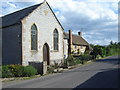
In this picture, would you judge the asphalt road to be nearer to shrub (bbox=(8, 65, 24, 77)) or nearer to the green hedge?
the green hedge

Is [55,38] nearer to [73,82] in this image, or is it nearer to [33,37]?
[33,37]

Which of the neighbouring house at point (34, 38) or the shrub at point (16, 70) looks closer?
the shrub at point (16, 70)

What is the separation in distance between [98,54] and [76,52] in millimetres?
5392

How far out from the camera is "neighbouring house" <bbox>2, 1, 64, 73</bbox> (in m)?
21.8

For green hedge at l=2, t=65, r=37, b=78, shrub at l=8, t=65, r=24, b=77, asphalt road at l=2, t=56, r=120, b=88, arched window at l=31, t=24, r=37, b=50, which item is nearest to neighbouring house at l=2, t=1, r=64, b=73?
arched window at l=31, t=24, r=37, b=50

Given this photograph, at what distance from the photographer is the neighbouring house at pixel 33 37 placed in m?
21.8

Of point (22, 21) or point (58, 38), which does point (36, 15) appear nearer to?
point (22, 21)

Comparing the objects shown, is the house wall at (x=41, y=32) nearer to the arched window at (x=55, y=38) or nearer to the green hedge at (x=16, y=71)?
the arched window at (x=55, y=38)

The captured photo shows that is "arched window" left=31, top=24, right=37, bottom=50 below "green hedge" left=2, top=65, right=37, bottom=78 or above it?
above

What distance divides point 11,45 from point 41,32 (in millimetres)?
4426

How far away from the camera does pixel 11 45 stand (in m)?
23.2

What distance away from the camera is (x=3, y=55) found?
2483 centimetres

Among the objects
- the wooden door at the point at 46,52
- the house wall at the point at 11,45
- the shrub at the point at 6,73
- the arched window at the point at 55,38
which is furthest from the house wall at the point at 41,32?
the shrub at the point at 6,73

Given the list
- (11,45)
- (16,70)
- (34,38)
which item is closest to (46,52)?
(34,38)
